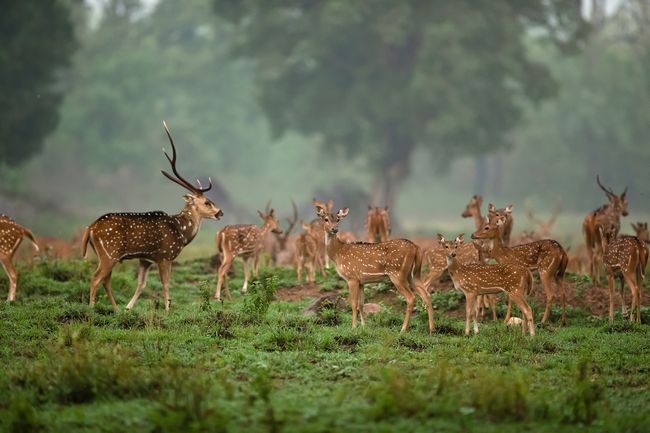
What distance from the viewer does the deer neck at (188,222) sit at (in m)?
14.0

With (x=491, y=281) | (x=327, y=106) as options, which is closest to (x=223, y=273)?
(x=491, y=281)

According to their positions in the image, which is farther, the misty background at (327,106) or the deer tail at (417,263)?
the misty background at (327,106)

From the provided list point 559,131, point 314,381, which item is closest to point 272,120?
point 559,131

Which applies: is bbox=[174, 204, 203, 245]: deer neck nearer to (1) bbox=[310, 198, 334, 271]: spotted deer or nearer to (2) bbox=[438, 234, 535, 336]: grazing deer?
(1) bbox=[310, 198, 334, 271]: spotted deer

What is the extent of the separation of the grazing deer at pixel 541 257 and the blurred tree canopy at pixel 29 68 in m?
24.6

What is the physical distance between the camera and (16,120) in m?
34.1

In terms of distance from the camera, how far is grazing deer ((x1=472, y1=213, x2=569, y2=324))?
43.1 feet

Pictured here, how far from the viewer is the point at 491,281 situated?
12172mm

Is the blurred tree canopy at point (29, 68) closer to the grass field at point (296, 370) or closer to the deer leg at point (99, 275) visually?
the grass field at point (296, 370)

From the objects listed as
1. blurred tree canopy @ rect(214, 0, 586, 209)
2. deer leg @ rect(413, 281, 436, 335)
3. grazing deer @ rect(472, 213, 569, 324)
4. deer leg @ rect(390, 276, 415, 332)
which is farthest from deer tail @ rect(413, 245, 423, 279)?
blurred tree canopy @ rect(214, 0, 586, 209)

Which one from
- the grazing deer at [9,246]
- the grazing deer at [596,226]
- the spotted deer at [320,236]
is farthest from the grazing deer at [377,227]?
the grazing deer at [9,246]

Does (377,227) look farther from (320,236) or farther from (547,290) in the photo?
(547,290)

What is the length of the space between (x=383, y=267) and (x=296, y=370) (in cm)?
266

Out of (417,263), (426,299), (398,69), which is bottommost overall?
(426,299)
